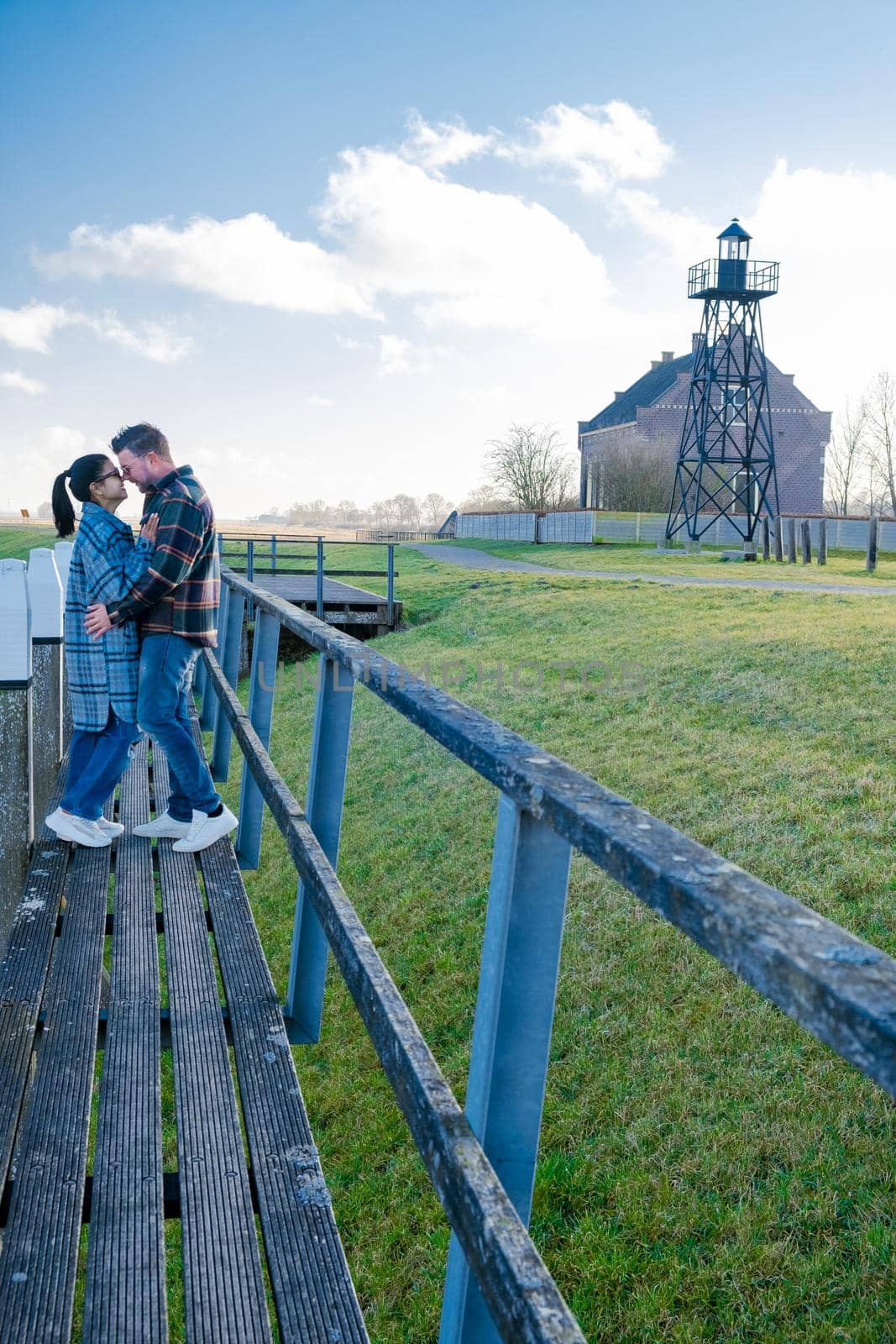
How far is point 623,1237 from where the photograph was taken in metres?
3.58

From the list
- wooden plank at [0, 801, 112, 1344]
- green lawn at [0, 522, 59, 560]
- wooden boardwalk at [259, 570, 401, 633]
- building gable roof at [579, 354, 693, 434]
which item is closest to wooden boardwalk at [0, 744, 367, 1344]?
wooden plank at [0, 801, 112, 1344]

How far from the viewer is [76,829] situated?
13.9 ft

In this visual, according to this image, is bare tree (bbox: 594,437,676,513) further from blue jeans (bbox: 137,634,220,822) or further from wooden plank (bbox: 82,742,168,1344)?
wooden plank (bbox: 82,742,168,1344)

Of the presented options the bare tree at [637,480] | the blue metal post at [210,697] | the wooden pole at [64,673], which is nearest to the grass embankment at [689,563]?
the bare tree at [637,480]

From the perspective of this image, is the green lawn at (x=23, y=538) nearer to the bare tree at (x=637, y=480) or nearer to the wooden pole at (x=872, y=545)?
the bare tree at (x=637, y=480)

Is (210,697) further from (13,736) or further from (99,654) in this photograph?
(13,736)

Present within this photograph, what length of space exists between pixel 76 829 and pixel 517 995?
10.4ft

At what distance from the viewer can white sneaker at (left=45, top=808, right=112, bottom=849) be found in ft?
13.8

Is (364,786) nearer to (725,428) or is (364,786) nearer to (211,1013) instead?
(211,1013)

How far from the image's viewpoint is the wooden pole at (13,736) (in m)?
3.70

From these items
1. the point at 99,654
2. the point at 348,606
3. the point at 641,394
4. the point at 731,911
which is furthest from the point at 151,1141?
the point at 641,394

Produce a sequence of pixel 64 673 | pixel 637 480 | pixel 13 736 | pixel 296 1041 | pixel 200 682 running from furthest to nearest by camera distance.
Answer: pixel 637 480
pixel 200 682
pixel 64 673
pixel 13 736
pixel 296 1041

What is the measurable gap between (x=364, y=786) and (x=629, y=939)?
170 inches

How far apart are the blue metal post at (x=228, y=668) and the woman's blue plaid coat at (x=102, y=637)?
62.5 inches
